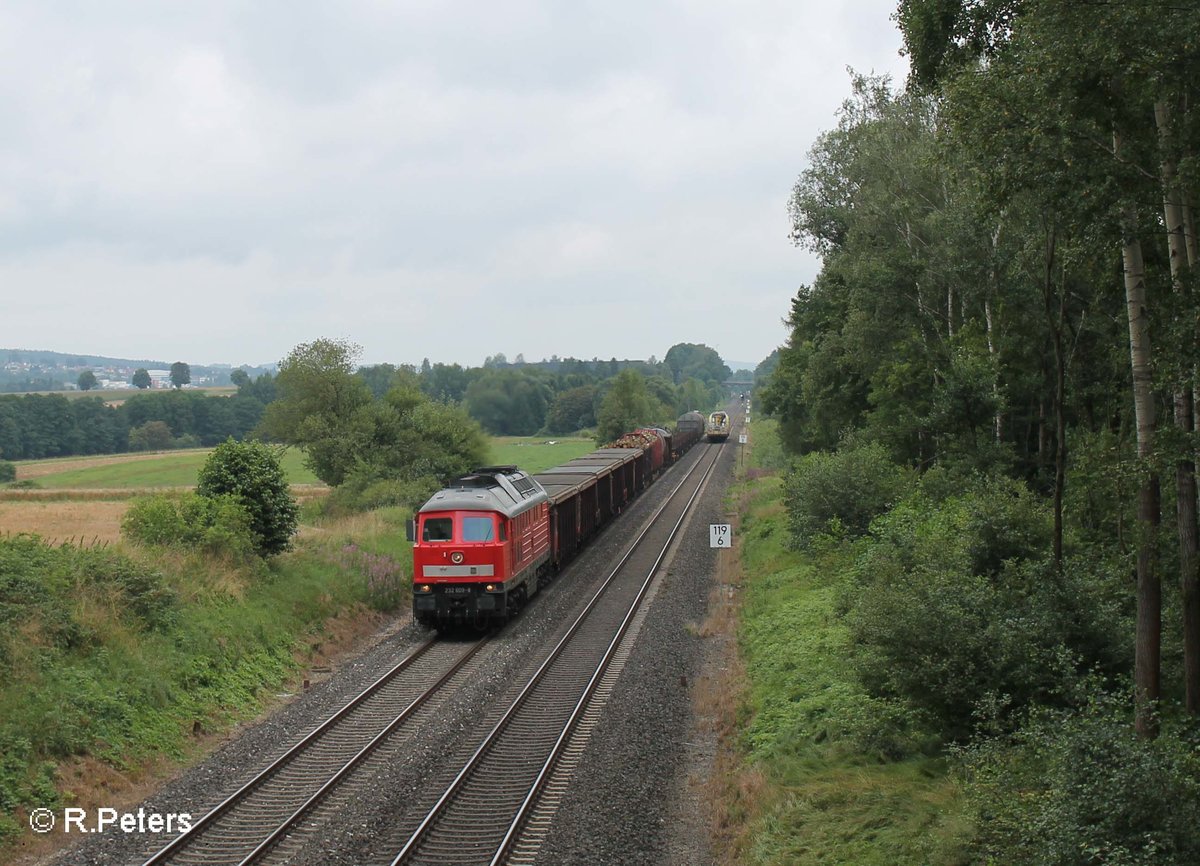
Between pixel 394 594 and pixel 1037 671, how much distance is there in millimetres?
16672

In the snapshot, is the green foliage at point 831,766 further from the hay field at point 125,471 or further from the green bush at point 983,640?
the hay field at point 125,471

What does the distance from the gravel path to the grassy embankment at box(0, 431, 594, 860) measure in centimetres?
82

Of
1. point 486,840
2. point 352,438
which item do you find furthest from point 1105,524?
point 352,438

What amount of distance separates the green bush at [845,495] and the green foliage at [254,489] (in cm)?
1315

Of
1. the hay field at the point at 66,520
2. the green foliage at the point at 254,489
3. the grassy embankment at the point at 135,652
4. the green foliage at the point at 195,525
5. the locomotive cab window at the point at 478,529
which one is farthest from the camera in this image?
the hay field at the point at 66,520

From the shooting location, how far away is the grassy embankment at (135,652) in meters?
12.0

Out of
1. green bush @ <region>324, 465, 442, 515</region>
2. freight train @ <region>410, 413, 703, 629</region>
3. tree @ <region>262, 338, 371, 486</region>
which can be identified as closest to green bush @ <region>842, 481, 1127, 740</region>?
freight train @ <region>410, 413, 703, 629</region>

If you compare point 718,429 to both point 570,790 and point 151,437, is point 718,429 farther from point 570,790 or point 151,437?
point 570,790

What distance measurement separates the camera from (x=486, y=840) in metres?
10.5

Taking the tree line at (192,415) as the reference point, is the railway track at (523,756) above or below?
below

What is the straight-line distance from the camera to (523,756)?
43.2ft

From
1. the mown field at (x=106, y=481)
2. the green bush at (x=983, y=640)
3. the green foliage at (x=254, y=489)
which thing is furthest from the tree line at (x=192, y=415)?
the green bush at (x=983, y=640)

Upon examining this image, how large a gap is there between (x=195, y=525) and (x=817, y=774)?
1492 centimetres

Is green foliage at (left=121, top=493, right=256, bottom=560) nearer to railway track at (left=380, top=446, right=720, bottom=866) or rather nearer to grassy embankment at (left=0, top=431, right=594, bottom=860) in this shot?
grassy embankment at (left=0, top=431, right=594, bottom=860)
